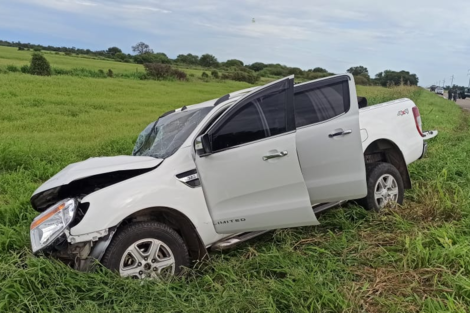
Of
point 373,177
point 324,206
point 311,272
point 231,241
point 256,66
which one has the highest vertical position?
point 256,66

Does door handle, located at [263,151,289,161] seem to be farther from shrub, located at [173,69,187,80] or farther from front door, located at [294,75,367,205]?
shrub, located at [173,69,187,80]

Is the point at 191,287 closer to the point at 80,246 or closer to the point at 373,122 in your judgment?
the point at 80,246

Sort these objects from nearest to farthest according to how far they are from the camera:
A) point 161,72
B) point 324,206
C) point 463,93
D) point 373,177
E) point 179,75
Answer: point 324,206, point 373,177, point 161,72, point 179,75, point 463,93

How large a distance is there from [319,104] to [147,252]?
2.41 meters

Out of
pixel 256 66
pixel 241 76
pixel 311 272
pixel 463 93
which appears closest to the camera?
pixel 311 272

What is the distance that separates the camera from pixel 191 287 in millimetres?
3252

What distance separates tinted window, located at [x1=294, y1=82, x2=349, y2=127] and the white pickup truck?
12mm

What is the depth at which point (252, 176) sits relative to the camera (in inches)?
141

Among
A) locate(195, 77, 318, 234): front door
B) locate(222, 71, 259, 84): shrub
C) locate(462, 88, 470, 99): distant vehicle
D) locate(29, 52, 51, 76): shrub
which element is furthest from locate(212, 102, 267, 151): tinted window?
locate(462, 88, 470, 99): distant vehicle

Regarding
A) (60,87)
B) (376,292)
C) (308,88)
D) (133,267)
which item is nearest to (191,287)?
(133,267)

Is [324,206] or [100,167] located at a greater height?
[100,167]

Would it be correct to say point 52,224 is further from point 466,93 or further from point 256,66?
point 256,66

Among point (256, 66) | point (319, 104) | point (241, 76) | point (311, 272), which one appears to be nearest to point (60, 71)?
point (241, 76)

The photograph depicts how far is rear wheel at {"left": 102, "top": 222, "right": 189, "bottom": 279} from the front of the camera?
3141mm
